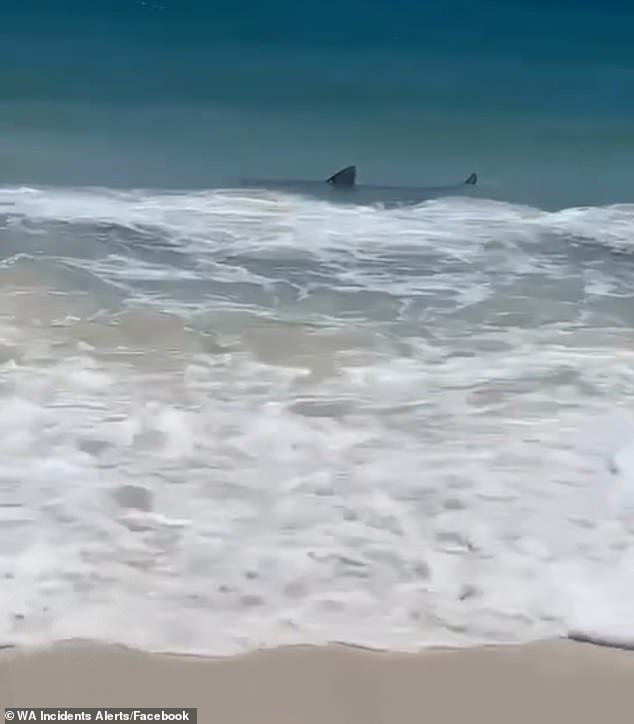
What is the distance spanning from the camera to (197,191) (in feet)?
14.3

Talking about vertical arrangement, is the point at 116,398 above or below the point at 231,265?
below

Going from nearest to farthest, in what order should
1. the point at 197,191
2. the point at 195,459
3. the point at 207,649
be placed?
the point at 207,649 → the point at 195,459 → the point at 197,191

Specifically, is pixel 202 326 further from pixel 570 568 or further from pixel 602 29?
pixel 602 29

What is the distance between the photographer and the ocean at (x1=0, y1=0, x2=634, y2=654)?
71.9 inches

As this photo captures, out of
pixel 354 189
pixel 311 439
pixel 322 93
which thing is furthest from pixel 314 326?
pixel 322 93

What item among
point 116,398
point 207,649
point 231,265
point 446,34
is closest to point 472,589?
point 207,649

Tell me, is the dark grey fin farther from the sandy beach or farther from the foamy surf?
the sandy beach

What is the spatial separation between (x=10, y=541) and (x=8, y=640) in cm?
28

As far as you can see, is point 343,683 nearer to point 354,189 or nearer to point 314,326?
point 314,326

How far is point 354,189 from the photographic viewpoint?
4.36 m

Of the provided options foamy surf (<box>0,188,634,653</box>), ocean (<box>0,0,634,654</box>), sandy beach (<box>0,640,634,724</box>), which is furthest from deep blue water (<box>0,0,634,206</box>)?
sandy beach (<box>0,640,634,724</box>)

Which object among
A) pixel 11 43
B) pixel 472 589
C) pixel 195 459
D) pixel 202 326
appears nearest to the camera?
pixel 472 589

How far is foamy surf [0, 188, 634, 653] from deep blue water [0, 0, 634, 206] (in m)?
0.88

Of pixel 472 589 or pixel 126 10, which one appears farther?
pixel 126 10
